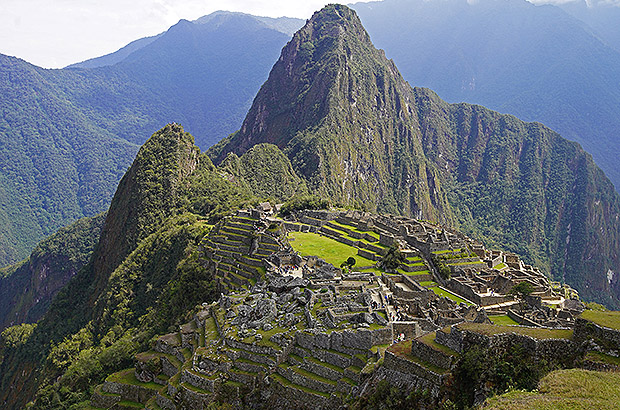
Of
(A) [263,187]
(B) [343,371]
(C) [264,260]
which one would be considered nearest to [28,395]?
(C) [264,260]

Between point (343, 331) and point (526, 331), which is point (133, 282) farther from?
point (526, 331)

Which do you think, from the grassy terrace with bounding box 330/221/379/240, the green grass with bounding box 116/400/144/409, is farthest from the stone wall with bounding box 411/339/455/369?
the grassy terrace with bounding box 330/221/379/240

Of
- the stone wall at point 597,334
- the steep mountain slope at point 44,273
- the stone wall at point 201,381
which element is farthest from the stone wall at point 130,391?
the steep mountain slope at point 44,273

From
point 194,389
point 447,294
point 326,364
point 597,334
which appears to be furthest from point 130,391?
point 597,334

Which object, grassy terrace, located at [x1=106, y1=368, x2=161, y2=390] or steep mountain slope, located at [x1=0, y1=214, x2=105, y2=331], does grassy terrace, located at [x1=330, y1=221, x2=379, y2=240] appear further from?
steep mountain slope, located at [x1=0, y1=214, x2=105, y2=331]

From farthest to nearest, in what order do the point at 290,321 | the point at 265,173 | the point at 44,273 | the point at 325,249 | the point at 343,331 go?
the point at 265,173 < the point at 44,273 < the point at 325,249 < the point at 290,321 < the point at 343,331

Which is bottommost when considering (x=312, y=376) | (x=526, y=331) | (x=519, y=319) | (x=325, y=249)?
(x=312, y=376)
